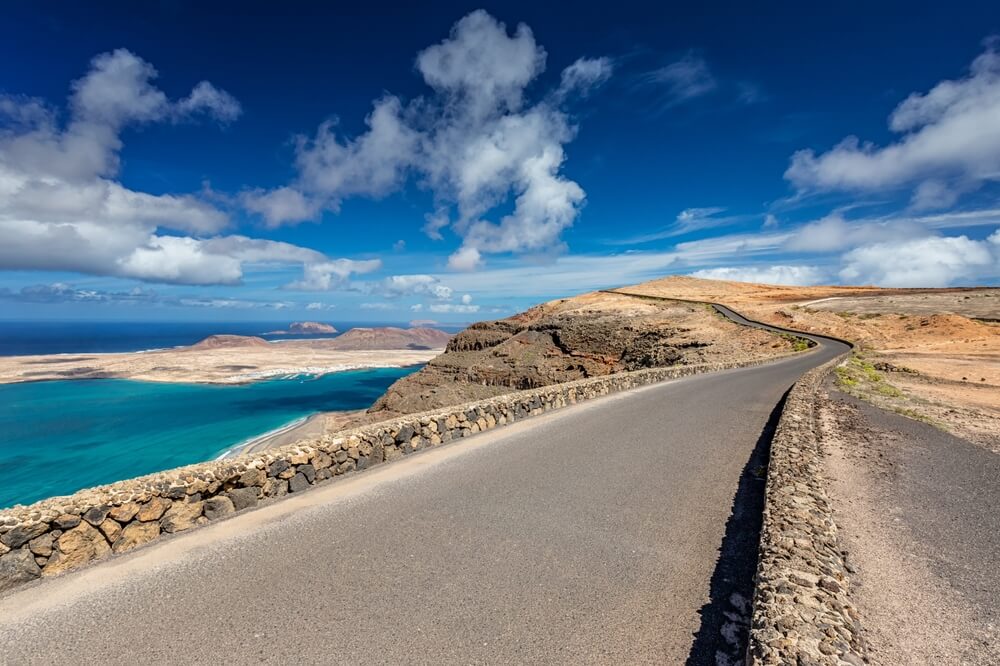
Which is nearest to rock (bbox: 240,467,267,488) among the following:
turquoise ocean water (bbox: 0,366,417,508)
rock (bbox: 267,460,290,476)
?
rock (bbox: 267,460,290,476)

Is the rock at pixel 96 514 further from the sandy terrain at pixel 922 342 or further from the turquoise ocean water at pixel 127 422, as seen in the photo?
the turquoise ocean water at pixel 127 422

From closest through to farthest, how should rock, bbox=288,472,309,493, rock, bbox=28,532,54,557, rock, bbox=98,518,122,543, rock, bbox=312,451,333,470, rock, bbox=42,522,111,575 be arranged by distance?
rock, bbox=28,532,54,557 < rock, bbox=42,522,111,575 < rock, bbox=98,518,122,543 < rock, bbox=288,472,309,493 < rock, bbox=312,451,333,470

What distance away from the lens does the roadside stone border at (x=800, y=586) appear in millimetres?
3275

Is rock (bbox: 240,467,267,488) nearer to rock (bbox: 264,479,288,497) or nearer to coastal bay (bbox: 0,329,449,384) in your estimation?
rock (bbox: 264,479,288,497)

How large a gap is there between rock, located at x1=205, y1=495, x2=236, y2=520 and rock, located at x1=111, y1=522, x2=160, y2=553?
0.61 meters

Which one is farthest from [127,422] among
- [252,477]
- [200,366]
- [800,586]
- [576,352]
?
[800,586]

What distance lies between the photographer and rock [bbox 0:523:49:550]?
4.89 metres

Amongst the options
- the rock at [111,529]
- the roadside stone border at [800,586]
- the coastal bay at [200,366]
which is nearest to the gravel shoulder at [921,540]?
the roadside stone border at [800,586]

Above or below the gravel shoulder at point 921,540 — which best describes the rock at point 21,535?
above

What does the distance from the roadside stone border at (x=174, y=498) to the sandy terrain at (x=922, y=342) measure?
13.0 metres

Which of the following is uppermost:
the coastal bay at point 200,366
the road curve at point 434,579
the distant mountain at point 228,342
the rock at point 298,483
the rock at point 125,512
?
the rock at point 125,512

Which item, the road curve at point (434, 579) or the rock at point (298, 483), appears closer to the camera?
the road curve at point (434, 579)

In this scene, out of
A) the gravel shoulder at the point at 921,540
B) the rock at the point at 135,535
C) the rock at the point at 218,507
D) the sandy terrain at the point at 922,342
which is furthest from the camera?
the sandy terrain at the point at 922,342

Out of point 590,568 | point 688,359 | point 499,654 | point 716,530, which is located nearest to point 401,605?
point 499,654
